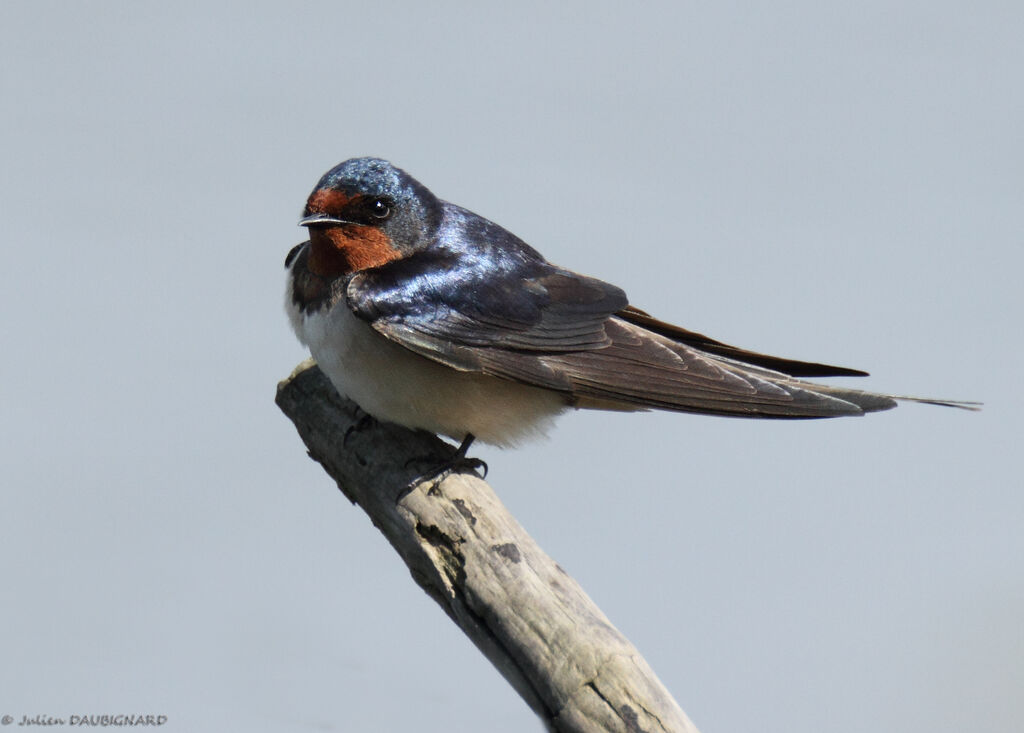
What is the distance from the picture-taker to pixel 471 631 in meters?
1.98

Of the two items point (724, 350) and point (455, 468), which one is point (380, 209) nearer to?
point (455, 468)

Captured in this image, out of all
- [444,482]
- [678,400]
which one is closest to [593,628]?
[444,482]

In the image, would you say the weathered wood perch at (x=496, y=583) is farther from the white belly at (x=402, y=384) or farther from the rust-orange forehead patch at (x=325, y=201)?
the rust-orange forehead patch at (x=325, y=201)

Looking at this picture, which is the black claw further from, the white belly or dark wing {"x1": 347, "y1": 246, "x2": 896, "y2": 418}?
dark wing {"x1": 347, "y1": 246, "x2": 896, "y2": 418}

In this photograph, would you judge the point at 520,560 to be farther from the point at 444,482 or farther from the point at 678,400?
the point at 678,400

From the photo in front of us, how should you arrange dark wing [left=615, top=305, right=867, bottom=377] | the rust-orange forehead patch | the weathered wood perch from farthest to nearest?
dark wing [left=615, top=305, right=867, bottom=377] → the rust-orange forehead patch → the weathered wood perch

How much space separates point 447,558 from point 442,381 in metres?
0.44

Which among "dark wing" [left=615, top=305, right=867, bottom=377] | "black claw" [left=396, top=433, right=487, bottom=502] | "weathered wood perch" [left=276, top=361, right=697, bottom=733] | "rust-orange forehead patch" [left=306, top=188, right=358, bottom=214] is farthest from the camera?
"dark wing" [left=615, top=305, right=867, bottom=377]

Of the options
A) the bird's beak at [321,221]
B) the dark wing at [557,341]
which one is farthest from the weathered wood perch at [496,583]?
the bird's beak at [321,221]

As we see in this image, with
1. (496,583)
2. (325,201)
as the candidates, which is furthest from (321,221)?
(496,583)

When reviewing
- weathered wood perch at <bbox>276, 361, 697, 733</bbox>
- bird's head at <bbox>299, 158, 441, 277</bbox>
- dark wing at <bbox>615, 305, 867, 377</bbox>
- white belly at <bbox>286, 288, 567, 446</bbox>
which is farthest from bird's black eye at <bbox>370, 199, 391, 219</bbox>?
dark wing at <bbox>615, 305, 867, 377</bbox>

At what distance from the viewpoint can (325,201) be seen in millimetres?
2365

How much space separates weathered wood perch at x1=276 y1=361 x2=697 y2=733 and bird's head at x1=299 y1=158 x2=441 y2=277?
0.97ft

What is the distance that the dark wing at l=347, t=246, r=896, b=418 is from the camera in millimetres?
2369
